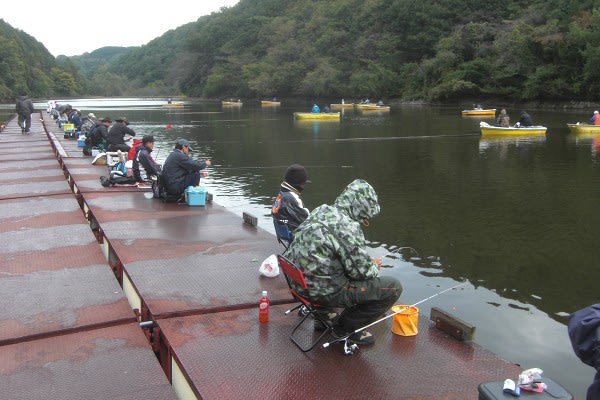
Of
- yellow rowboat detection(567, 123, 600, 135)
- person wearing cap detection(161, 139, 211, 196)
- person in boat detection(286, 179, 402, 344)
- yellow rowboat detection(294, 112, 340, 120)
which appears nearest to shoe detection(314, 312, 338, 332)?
person in boat detection(286, 179, 402, 344)

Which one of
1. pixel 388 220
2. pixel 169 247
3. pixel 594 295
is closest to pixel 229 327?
pixel 169 247

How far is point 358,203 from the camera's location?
4586 mm

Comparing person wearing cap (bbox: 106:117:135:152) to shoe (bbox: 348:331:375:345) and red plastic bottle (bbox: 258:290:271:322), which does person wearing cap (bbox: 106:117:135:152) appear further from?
shoe (bbox: 348:331:375:345)

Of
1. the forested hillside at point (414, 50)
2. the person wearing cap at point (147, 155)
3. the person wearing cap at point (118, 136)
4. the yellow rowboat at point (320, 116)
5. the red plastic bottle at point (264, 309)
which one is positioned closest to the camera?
the red plastic bottle at point (264, 309)

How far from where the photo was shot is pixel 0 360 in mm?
4414

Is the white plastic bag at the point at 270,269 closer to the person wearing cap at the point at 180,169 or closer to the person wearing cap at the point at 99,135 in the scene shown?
the person wearing cap at the point at 180,169

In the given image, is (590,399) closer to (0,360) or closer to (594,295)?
(0,360)

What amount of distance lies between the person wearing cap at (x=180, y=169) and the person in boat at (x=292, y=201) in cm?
420

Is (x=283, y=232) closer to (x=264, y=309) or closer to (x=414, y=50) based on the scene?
(x=264, y=309)

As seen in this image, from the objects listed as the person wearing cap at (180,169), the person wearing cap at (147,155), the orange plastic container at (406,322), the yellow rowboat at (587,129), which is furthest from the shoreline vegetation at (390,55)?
the orange plastic container at (406,322)

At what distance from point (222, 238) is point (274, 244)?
32.8 inches

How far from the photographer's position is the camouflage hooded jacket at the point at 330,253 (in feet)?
13.8

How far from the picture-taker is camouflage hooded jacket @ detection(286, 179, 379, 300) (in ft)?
13.8

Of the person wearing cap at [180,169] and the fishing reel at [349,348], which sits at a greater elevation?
the person wearing cap at [180,169]
